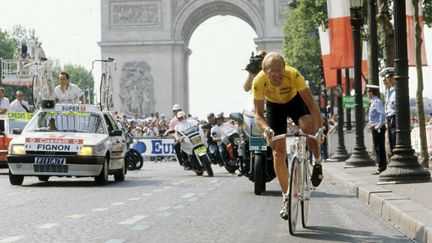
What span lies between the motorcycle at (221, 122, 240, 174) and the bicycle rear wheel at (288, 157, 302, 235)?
11.5 meters

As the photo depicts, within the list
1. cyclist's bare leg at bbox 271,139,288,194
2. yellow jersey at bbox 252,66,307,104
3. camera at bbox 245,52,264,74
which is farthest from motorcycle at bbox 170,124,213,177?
cyclist's bare leg at bbox 271,139,288,194

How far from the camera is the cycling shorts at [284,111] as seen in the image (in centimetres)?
1011

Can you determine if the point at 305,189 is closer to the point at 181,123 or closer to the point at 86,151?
the point at 86,151

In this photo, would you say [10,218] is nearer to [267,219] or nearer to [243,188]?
[267,219]

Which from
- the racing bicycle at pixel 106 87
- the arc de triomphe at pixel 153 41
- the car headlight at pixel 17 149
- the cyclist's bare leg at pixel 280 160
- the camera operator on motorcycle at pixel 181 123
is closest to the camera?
the cyclist's bare leg at pixel 280 160

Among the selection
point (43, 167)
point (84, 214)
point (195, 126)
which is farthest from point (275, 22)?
point (84, 214)

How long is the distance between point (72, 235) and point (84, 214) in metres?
2.35

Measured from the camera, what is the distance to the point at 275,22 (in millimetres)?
77312

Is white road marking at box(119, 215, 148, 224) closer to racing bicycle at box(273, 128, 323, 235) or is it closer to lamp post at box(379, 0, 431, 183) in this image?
racing bicycle at box(273, 128, 323, 235)

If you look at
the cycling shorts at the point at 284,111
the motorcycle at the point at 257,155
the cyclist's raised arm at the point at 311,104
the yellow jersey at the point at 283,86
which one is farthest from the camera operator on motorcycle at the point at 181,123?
the cyclist's raised arm at the point at 311,104

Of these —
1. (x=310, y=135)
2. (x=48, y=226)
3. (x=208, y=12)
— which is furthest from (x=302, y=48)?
(x=310, y=135)

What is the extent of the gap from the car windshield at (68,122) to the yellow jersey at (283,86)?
968 centimetres

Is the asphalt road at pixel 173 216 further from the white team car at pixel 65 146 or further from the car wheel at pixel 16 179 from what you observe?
the car wheel at pixel 16 179

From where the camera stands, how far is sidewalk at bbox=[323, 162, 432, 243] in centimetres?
914
